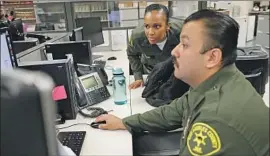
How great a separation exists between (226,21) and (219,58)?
126mm

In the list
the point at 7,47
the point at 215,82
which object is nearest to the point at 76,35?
the point at 7,47

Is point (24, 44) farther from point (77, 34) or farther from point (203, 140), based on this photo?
point (203, 140)

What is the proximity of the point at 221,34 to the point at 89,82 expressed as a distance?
957 mm

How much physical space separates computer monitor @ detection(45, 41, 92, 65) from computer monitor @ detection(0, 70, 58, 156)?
1.65 m

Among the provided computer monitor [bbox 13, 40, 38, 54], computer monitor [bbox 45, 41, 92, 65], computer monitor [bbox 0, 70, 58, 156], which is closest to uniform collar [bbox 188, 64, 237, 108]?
computer monitor [bbox 0, 70, 58, 156]

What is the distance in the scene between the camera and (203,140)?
2.55 feet

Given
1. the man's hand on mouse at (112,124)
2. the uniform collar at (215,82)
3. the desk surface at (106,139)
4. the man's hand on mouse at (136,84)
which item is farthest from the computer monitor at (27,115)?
the man's hand on mouse at (136,84)

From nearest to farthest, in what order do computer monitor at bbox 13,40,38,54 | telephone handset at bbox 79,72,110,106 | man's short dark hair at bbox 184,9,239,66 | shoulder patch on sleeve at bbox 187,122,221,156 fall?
shoulder patch on sleeve at bbox 187,122,221,156 < man's short dark hair at bbox 184,9,239,66 < telephone handset at bbox 79,72,110,106 < computer monitor at bbox 13,40,38,54

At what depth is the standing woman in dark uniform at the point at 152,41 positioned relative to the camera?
1.93 m

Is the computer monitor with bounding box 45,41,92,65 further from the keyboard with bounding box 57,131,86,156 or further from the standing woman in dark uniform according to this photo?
the keyboard with bounding box 57,131,86,156

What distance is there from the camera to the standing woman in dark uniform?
6.34ft

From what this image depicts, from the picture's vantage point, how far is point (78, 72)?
1771 millimetres

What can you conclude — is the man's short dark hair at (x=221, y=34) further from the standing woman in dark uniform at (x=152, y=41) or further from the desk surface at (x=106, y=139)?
the standing woman in dark uniform at (x=152, y=41)

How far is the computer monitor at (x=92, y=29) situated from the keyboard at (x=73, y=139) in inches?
71.9
